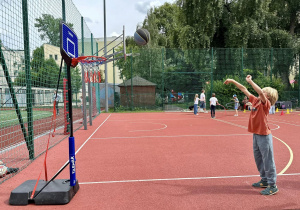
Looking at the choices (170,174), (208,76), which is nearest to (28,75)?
(170,174)

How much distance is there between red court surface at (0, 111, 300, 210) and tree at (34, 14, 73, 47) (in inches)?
121

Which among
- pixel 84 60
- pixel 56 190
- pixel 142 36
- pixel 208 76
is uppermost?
pixel 142 36

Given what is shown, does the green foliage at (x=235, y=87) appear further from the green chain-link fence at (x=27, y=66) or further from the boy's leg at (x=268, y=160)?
the boy's leg at (x=268, y=160)

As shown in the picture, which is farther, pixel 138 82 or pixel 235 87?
pixel 138 82

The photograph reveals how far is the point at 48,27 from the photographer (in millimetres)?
7453

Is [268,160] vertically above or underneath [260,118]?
underneath

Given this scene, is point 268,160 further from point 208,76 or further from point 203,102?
point 208,76

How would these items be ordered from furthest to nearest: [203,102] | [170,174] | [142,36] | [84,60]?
[203,102] → [142,36] → [170,174] → [84,60]

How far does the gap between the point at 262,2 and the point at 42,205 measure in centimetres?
2499

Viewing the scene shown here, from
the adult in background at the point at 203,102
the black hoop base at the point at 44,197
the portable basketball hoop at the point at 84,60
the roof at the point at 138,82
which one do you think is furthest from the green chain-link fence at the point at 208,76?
the black hoop base at the point at 44,197

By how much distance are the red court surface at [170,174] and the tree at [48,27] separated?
3.07 m

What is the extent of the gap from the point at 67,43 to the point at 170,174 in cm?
286

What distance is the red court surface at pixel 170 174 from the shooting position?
3.63m

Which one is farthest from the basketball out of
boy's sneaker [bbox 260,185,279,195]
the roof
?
the roof
